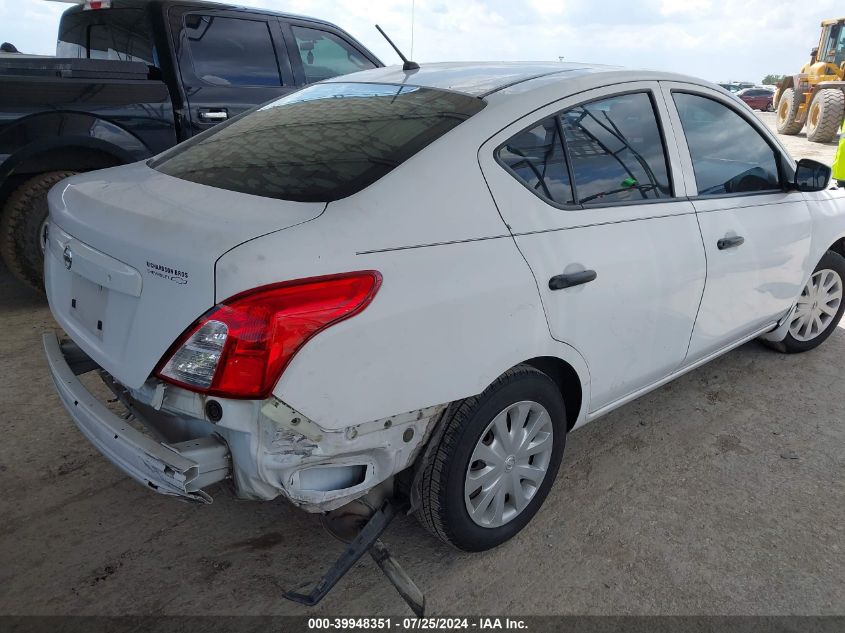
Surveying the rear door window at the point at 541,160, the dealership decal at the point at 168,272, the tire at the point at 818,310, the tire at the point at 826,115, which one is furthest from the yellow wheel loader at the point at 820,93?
the dealership decal at the point at 168,272

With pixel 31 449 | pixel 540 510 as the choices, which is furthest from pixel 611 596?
pixel 31 449

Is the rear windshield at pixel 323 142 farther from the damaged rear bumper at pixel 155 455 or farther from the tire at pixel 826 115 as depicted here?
the tire at pixel 826 115

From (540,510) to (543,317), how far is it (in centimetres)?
93

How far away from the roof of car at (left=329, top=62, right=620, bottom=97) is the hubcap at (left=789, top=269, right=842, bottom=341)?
6.79 ft

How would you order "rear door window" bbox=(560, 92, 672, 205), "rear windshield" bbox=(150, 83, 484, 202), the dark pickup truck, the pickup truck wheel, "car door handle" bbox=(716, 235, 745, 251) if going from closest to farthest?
"rear windshield" bbox=(150, 83, 484, 202), "rear door window" bbox=(560, 92, 672, 205), "car door handle" bbox=(716, 235, 745, 251), the dark pickup truck, the pickup truck wheel

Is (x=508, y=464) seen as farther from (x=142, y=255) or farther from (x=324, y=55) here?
(x=324, y=55)

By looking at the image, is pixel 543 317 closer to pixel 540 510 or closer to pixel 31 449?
pixel 540 510

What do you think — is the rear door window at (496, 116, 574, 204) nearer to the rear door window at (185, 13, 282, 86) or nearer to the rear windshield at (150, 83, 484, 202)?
the rear windshield at (150, 83, 484, 202)

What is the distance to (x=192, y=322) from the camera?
1687mm

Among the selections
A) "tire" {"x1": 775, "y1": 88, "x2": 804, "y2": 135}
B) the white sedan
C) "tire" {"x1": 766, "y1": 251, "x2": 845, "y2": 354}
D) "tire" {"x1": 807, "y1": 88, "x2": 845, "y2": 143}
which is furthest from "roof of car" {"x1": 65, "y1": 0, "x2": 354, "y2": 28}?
"tire" {"x1": 775, "y1": 88, "x2": 804, "y2": 135}

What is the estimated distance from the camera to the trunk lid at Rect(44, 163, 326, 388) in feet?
5.64

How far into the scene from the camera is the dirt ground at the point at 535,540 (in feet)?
7.18

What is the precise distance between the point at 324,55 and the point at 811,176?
13.7 ft

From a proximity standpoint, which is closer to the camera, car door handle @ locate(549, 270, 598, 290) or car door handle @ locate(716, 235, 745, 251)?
car door handle @ locate(549, 270, 598, 290)
